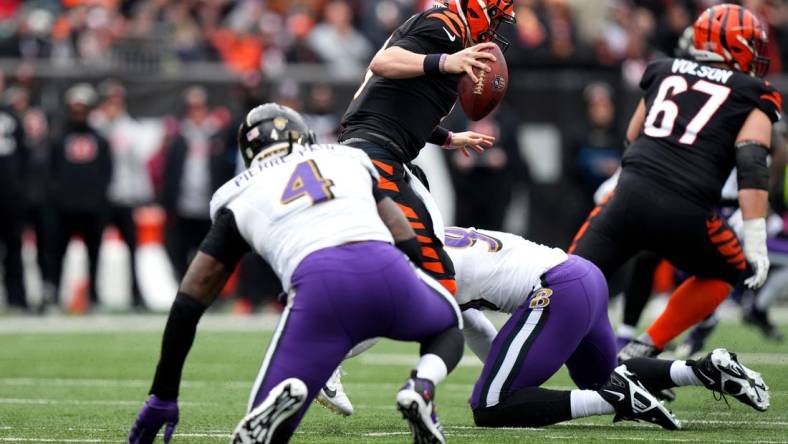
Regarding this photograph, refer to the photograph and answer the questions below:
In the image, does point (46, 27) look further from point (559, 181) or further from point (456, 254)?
point (456, 254)

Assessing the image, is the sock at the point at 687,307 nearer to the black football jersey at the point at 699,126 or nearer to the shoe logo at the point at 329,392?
the black football jersey at the point at 699,126

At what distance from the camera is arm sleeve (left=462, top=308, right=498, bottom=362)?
662cm

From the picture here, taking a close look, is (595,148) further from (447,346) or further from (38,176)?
(447,346)

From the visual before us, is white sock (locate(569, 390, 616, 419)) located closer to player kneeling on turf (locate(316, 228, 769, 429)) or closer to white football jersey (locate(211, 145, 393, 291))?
player kneeling on turf (locate(316, 228, 769, 429))

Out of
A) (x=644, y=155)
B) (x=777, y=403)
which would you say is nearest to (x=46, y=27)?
(x=644, y=155)

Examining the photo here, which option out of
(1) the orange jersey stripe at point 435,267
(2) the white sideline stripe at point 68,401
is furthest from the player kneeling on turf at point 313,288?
(2) the white sideline stripe at point 68,401

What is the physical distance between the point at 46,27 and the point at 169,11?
1593mm

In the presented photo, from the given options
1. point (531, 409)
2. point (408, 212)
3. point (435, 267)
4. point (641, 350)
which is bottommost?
point (641, 350)

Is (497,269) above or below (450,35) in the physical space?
below

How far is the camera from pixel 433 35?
21.7 ft

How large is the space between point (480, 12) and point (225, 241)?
6.96 feet

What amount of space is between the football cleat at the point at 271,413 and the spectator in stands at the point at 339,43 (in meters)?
11.6

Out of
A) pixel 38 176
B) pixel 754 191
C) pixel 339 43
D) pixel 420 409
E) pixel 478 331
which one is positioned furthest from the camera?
pixel 339 43

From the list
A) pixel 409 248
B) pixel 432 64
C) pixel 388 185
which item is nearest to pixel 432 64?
pixel 432 64
